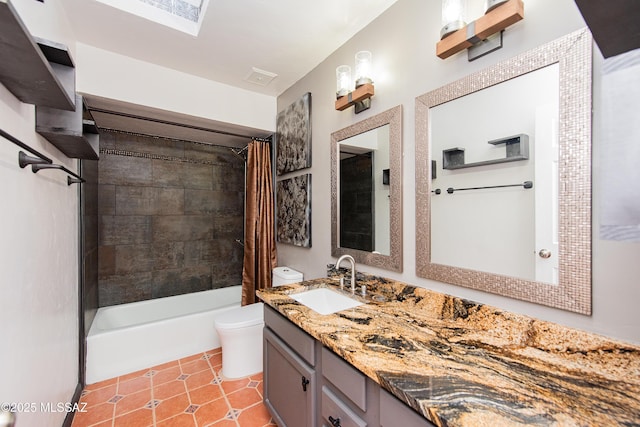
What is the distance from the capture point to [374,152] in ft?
5.72

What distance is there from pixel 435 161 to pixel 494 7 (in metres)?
0.64

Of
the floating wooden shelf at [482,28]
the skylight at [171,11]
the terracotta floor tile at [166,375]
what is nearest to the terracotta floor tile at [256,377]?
the terracotta floor tile at [166,375]

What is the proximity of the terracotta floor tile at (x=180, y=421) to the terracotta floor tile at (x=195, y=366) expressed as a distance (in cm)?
51

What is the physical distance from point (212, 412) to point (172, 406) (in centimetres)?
29

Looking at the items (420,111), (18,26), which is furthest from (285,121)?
(18,26)

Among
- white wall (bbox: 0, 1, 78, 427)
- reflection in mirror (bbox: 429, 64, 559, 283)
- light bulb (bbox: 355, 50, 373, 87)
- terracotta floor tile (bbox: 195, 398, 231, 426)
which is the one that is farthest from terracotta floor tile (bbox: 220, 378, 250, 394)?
light bulb (bbox: 355, 50, 373, 87)

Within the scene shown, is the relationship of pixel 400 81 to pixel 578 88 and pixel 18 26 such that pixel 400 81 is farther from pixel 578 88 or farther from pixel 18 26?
pixel 18 26

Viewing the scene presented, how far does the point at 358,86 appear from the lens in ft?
5.66

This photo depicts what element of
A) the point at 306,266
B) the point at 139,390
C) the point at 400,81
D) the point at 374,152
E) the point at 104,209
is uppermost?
the point at 400,81

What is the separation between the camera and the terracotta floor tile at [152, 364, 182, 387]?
2105 millimetres

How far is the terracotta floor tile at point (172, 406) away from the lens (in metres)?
1.75

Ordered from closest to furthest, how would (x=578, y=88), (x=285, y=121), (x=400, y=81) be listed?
(x=578, y=88) < (x=400, y=81) < (x=285, y=121)

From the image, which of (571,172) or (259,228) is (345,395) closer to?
(571,172)

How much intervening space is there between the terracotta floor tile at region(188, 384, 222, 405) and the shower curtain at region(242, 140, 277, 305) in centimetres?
91
